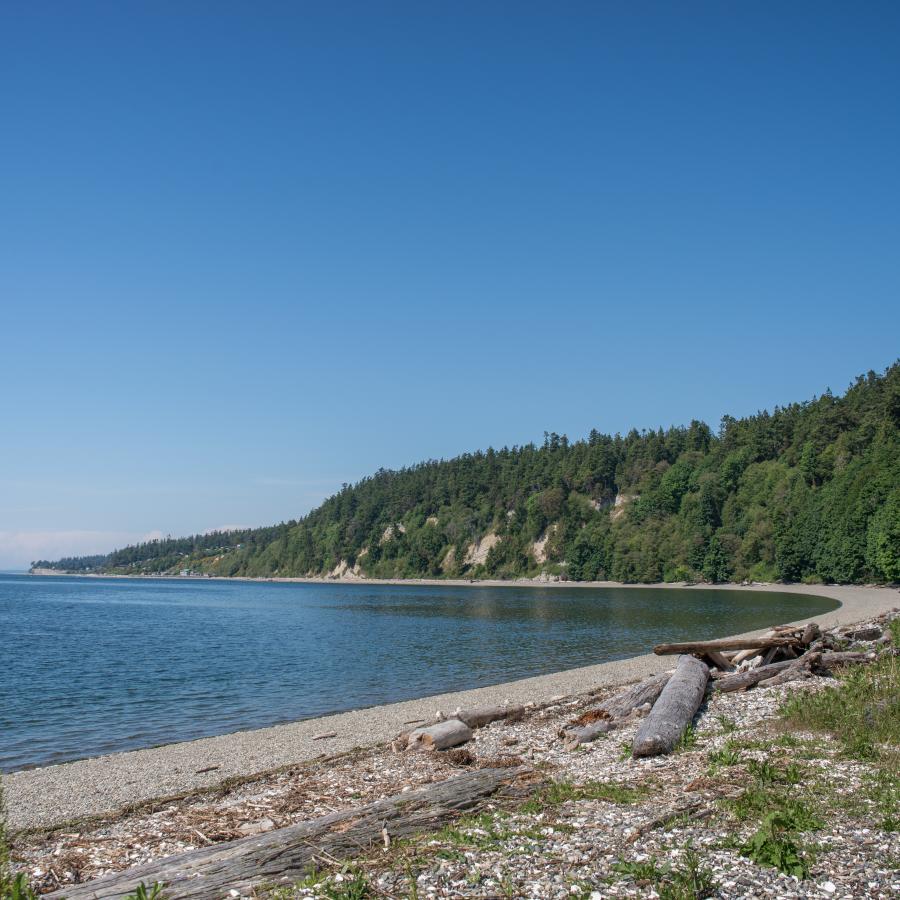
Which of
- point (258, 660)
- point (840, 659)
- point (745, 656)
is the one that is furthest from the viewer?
point (258, 660)

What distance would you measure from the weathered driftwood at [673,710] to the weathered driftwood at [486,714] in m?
4.40

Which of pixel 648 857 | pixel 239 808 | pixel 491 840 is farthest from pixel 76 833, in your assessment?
pixel 648 857

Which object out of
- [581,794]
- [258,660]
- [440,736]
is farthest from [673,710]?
[258,660]

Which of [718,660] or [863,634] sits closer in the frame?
[718,660]

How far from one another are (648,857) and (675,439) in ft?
647

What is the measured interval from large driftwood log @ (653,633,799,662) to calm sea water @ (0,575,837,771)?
1287cm

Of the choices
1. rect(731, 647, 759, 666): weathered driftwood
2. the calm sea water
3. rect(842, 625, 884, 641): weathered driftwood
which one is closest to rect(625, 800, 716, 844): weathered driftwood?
rect(731, 647, 759, 666): weathered driftwood

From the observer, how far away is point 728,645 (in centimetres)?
2292

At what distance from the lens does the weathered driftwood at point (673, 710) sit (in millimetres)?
13469

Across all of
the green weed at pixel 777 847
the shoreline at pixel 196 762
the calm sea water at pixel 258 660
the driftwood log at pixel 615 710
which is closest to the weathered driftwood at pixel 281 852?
the green weed at pixel 777 847

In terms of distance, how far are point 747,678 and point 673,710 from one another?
5.88 meters

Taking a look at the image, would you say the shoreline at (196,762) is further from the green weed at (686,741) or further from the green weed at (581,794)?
the green weed at (581,794)

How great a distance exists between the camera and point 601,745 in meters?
15.3

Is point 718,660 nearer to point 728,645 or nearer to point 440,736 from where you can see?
point 728,645
